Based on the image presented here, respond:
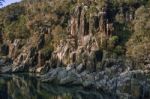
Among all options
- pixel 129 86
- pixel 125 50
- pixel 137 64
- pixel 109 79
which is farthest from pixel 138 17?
pixel 129 86

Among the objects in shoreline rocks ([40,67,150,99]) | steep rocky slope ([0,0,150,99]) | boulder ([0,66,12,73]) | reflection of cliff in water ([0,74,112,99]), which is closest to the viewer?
reflection of cliff in water ([0,74,112,99])

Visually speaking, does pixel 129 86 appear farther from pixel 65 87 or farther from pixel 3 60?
pixel 3 60

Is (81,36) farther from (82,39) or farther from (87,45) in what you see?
(87,45)

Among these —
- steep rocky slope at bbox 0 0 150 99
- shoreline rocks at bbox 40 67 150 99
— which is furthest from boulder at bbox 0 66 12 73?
shoreline rocks at bbox 40 67 150 99

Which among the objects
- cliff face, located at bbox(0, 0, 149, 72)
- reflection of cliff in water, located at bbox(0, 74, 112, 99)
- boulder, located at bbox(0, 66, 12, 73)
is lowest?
boulder, located at bbox(0, 66, 12, 73)

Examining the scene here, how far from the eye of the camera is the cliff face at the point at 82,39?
148 meters

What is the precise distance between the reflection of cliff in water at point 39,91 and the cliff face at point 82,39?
71.3 feet

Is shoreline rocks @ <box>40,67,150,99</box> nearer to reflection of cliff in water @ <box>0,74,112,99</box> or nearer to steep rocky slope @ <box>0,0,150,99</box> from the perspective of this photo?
steep rocky slope @ <box>0,0,150,99</box>

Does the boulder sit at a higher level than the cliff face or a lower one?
lower

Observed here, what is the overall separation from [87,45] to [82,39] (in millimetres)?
8972

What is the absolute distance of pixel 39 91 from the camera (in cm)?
11069

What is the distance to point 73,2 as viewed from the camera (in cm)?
19775

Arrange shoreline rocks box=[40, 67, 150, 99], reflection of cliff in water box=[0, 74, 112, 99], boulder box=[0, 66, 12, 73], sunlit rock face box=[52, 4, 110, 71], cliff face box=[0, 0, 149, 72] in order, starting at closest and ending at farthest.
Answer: reflection of cliff in water box=[0, 74, 112, 99], shoreline rocks box=[40, 67, 150, 99], cliff face box=[0, 0, 149, 72], sunlit rock face box=[52, 4, 110, 71], boulder box=[0, 66, 12, 73]

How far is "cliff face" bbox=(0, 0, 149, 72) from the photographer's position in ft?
487
